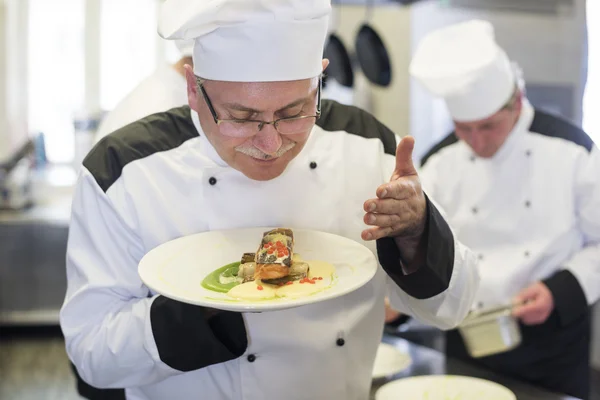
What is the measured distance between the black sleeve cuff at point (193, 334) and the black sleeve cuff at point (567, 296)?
1637 mm

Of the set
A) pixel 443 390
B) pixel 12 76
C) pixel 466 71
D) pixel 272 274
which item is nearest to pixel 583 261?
pixel 466 71

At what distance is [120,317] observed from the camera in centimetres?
144

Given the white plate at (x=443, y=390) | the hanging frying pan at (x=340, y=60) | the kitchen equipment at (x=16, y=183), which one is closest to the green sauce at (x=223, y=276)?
the white plate at (x=443, y=390)

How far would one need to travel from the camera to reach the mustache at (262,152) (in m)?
1.38

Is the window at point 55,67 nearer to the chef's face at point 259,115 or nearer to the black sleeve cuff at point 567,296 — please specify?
the black sleeve cuff at point 567,296

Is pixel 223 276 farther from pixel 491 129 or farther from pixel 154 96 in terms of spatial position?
pixel 491 129

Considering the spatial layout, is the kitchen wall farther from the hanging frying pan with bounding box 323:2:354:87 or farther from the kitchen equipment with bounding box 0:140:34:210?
the hanging frying pan with bounding box 323:2:354:87

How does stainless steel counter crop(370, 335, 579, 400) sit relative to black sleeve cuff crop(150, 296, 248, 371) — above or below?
below

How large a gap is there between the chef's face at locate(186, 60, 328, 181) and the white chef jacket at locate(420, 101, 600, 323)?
1.44 m

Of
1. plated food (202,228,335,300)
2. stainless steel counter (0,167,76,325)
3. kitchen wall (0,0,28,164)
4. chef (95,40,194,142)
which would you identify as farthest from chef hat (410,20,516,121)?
kitchen wall (0,0,28,164)

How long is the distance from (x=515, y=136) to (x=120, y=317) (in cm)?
191

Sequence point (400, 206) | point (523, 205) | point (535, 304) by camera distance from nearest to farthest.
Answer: point (400, 206)
point (535, 304)
point (523, 205)

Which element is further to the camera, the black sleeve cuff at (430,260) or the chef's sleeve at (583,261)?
the chef's sleeve at (583,261)

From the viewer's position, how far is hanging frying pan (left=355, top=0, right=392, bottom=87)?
325cm
